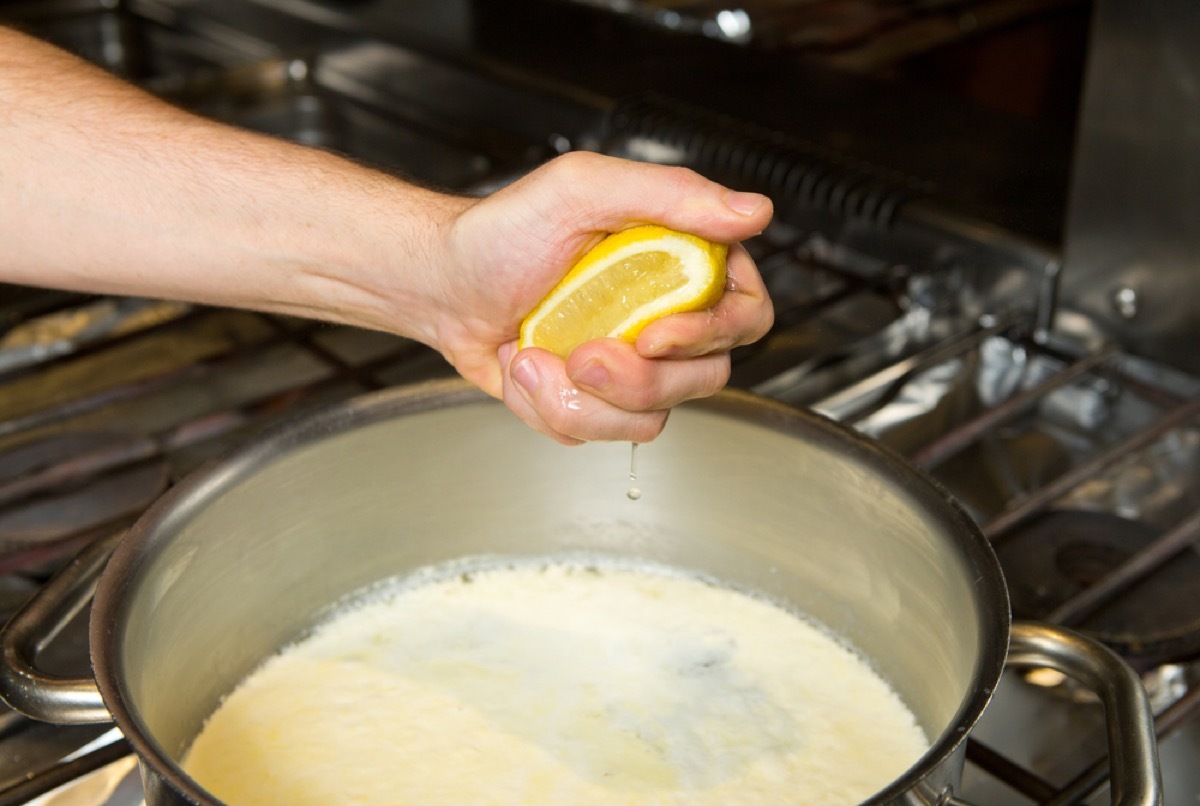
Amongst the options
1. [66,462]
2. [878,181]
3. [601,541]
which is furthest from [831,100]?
[66,462]

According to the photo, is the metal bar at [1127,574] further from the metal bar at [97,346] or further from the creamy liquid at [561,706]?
the metal bar at [97,346]

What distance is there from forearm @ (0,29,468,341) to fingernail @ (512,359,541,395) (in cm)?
12

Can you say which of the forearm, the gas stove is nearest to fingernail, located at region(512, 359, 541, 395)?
the forearm

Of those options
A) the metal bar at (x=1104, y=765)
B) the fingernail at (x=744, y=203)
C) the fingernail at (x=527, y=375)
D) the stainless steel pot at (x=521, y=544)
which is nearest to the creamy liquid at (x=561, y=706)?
the stainless steel pot at (x=521, y=544)

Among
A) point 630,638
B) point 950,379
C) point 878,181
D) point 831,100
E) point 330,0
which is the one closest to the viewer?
point 630,638

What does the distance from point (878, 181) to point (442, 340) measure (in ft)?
2.24

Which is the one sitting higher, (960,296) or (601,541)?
(960,296)

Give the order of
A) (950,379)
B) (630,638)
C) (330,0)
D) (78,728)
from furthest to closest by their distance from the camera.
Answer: (330,0), (950,379), (630,638), (78,728)

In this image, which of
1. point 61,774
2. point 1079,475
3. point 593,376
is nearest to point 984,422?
point 1079,475

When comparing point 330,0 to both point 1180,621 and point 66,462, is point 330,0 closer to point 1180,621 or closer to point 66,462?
point 66,462

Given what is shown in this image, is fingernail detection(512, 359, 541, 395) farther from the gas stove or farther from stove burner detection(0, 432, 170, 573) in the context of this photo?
stove burner detection(0, 432, 170, 573)

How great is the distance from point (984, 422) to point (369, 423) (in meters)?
0.55

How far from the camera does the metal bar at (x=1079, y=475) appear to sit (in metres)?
1.08

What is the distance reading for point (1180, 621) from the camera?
105 cm
